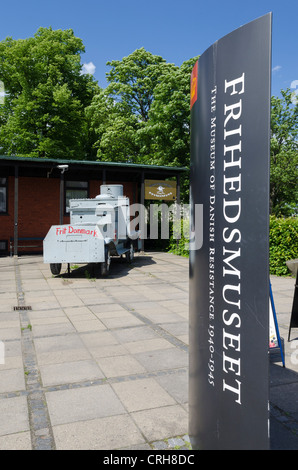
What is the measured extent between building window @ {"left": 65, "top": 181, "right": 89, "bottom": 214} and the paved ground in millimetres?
10991

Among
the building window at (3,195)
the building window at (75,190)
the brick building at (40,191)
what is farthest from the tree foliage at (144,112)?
the building window at (3,195)

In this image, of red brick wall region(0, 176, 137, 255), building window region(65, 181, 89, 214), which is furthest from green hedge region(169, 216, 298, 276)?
red brick wall region(0, 176, 137, 255)

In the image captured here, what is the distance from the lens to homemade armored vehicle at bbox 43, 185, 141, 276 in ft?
34.8

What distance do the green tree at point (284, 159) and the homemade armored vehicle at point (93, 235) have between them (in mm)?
18214

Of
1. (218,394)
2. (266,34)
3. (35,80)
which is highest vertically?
(35,80)

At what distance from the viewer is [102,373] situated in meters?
4.39

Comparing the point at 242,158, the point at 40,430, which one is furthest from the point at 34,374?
the point at 242,158

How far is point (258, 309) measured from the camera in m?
2.07

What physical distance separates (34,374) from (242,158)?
11.3 ft

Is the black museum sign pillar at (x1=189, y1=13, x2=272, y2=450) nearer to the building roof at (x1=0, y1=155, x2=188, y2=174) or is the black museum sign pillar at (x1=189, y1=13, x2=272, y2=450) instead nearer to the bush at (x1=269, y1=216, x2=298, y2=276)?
the bush at (x1=269, y1=216, x2=298, y2=276)

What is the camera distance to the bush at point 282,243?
11.7 meters

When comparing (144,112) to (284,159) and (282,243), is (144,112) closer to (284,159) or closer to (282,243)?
(284,159)

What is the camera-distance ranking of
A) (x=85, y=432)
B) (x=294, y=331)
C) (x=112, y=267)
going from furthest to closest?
1. (x=112, y=267)
2. (x=294, y=331)
3. (x=85, y=432)

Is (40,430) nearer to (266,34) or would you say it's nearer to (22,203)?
(266,34)
